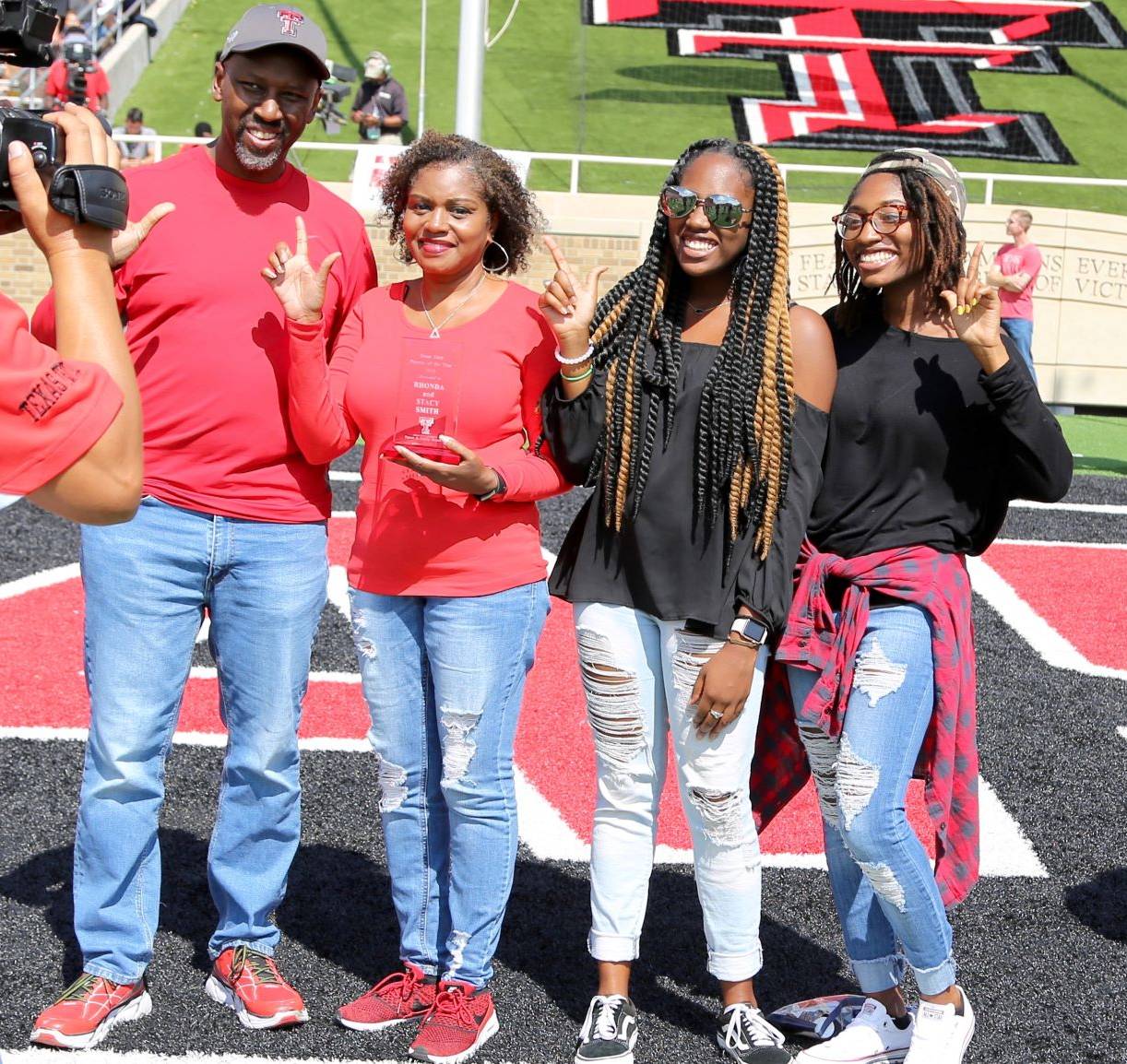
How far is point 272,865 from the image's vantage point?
3.69 metres

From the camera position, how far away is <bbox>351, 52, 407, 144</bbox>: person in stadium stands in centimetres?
2070

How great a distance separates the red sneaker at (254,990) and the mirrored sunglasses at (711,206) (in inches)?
81.3

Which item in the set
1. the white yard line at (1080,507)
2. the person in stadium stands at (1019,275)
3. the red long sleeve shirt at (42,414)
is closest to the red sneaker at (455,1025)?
the red long sleeve shirt at (42,414)

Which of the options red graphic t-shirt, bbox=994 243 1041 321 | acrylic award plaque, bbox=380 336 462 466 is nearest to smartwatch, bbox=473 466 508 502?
acrylic award plaque, bbox=380 336 462 466

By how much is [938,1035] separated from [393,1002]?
129cm

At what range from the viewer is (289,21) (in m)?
3.47

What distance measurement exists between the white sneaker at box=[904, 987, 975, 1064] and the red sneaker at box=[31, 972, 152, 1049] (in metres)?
1.82

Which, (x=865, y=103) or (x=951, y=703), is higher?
(x=865, y=103)

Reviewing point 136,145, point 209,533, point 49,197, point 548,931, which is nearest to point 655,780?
point 548,931

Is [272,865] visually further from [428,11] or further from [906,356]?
[428,11]

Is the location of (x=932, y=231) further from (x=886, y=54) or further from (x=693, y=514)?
(x=886, y=54)

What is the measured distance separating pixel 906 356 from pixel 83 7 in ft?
80.9

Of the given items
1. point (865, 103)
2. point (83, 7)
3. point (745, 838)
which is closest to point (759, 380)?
point (745, 838)

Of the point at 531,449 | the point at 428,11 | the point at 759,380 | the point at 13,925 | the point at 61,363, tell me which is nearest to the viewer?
the point at 61,363
